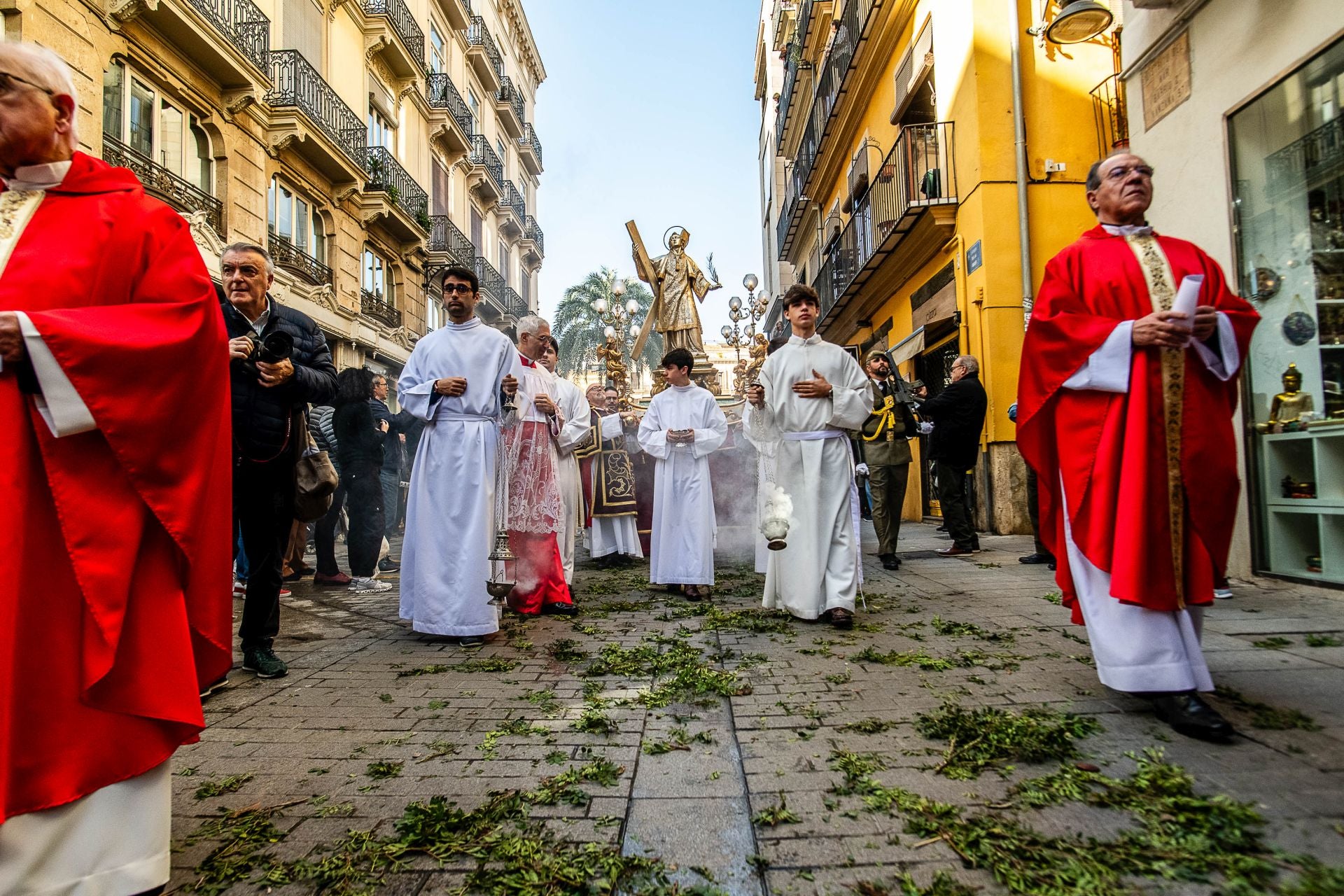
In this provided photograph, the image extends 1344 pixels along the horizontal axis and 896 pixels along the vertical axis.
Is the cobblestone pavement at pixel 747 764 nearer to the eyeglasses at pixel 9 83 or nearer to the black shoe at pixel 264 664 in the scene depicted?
the black shoe at pixel 264 664

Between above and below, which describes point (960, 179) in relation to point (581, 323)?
below

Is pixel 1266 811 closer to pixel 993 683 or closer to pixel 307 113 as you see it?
pixel 993 683

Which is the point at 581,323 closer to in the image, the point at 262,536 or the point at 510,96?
the point at 510,96

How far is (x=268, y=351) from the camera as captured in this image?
11.8 ft

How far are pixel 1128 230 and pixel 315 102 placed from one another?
18027mm

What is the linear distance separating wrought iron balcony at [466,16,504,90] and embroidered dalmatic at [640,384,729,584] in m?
26.8

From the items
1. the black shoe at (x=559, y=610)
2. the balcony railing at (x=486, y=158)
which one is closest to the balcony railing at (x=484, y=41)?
the balcony railing at (x=486, y=158)

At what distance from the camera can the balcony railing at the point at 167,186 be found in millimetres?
11305

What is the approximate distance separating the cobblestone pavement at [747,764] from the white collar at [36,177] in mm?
1639

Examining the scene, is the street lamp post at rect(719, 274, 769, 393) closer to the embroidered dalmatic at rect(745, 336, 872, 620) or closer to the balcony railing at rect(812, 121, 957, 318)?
the balcony railing at rect(812, 121, 957, 318)

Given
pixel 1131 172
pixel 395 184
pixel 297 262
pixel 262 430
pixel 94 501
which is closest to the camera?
pixel 94 501

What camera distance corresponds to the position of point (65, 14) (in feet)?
34.1

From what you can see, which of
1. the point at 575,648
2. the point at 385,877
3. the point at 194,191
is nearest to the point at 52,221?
the point at 385,877

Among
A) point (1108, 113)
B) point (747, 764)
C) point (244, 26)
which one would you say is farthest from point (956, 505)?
point (244, 26)
